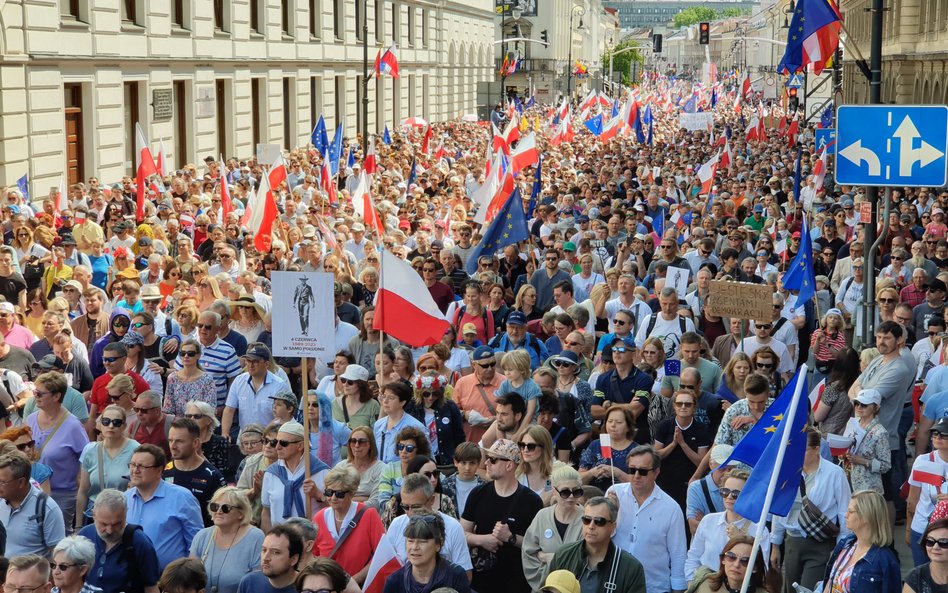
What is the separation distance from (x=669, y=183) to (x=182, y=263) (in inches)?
479

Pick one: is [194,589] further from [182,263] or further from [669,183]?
[669,183]

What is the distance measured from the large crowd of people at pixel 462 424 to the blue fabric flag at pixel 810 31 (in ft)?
7.64

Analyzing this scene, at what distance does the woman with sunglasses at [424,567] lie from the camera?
6641 millimetres

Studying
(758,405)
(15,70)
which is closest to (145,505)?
(758,405)

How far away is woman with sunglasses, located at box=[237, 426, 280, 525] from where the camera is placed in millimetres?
8102

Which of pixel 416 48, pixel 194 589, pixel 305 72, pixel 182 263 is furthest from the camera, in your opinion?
pixel 416 48

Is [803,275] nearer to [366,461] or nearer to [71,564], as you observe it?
[366,461]

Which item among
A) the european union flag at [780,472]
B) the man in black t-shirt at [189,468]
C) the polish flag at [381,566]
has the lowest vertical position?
the polish flag at [381,566]

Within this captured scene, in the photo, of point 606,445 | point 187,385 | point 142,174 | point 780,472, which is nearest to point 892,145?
point 606,445

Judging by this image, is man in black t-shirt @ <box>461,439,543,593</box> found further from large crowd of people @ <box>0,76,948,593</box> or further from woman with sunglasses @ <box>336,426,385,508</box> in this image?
woman with sunglasses @ <box>336,426,385,508</box>

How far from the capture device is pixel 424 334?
10781 mm

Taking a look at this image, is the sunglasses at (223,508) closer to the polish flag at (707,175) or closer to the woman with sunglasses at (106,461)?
the woman with sunglasses at (106,461)

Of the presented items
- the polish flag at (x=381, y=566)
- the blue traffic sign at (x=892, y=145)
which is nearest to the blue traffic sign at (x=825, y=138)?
the blue traffic sign at (x=892, y=145)

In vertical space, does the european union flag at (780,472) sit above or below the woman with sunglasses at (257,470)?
above
